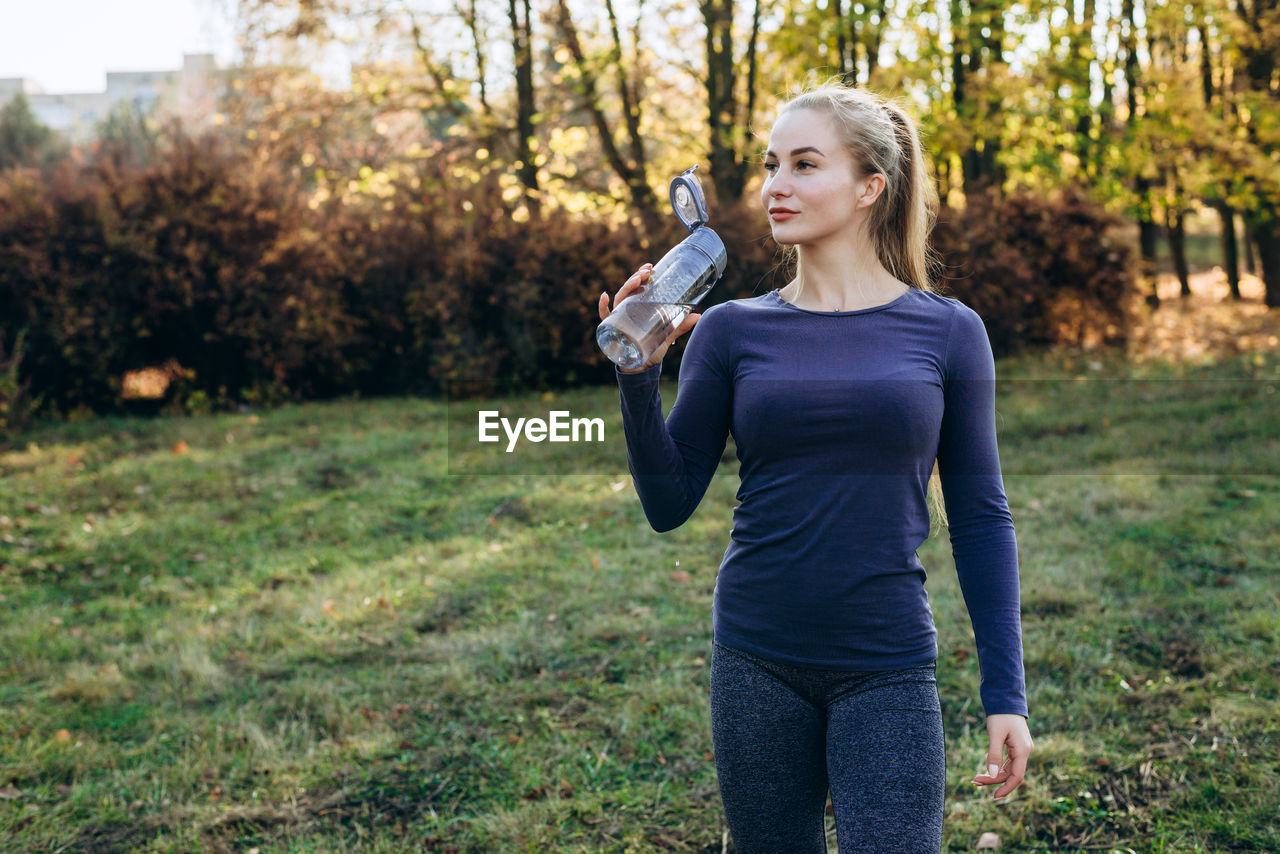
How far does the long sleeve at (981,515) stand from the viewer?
6.76ft

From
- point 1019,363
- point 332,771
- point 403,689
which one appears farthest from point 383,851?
point 1019,363

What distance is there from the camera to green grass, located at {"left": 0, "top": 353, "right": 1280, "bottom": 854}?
3844mm

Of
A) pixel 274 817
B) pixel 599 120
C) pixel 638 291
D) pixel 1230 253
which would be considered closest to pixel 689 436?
pixel 638 291

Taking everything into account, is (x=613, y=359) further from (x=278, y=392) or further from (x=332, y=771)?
(x=278, y=392)

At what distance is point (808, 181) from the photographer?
2211 millimetres

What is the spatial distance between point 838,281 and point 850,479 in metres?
0.47

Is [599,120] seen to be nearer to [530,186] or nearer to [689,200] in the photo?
[530,186]

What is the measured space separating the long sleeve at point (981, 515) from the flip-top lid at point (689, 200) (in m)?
0.61

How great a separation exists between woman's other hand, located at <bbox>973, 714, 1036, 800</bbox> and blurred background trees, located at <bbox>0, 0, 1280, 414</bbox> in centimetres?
928

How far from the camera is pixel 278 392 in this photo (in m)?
12.9

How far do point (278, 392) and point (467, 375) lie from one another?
2397 millimetres

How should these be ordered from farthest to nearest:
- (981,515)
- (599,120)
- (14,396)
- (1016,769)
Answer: (599,120) → (14,396) → (981,515) → (1016,769)

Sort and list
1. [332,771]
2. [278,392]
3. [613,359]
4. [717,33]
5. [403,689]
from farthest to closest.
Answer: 1. [717,33]
2. [278,392]
3. [403,689]
4. [332,771]
5. [613,359]

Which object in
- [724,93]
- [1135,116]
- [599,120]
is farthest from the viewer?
[599,120]
